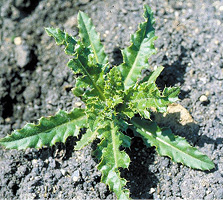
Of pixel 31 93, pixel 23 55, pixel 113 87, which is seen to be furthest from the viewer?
pixel 23 55

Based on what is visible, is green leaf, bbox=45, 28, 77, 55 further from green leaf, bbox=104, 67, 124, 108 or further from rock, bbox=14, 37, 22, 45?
rock, bbox=14, 37, 22, 45

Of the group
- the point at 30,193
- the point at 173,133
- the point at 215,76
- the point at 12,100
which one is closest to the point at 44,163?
the point at 30,193

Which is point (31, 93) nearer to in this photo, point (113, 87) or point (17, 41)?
point (17, 41)

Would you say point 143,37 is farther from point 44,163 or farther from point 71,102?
point 44,163

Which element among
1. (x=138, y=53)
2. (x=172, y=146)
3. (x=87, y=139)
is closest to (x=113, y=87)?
(x=138, y=53)

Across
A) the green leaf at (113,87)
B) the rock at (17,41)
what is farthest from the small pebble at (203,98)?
the rock at (17,41)

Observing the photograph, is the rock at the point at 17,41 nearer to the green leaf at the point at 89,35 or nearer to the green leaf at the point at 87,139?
the green leaf at the point at 89,35

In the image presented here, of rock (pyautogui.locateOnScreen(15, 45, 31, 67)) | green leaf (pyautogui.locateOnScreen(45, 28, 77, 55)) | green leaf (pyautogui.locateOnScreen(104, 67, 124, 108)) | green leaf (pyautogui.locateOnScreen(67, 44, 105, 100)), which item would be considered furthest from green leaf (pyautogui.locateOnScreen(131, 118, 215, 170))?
rock (pyautogui.locateOnScreen(15, 45, 31, 67))

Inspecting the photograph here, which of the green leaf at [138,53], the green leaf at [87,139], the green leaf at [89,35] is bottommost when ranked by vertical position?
the green leaf at [87,139]
